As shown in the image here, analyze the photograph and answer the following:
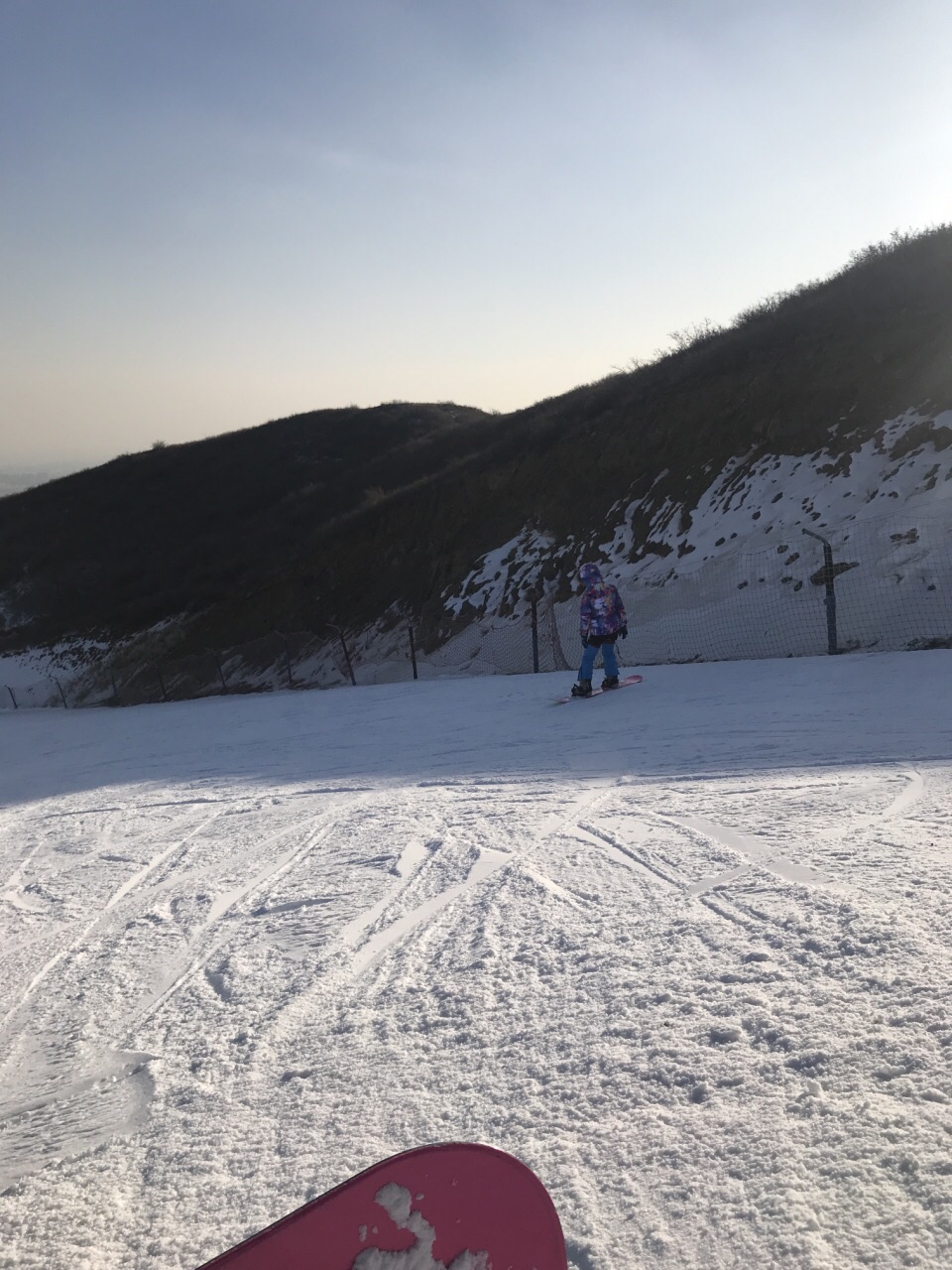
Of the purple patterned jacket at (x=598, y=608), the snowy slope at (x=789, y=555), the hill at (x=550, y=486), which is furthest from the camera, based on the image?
the hill at (x=550, y=486)

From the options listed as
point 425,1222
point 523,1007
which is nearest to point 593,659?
point 523,1007

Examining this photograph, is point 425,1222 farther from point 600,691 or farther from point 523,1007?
point 600,691

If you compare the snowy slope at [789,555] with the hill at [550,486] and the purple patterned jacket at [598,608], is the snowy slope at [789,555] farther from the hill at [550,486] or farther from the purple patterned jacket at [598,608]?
the purple patterned jacket at [598,608]

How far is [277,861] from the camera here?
19.1 feet

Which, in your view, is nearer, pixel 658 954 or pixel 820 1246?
pixel 820 1246

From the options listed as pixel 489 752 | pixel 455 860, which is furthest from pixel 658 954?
pixel 489 752

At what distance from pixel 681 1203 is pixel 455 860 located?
3217mm

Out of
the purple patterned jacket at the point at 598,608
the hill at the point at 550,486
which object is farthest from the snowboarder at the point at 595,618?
the hill at the point at 550,486

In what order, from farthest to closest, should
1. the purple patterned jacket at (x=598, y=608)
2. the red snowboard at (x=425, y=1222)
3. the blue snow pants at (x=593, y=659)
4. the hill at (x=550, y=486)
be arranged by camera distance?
the hill at (x=550, y=486) < the purple patterned jacket at (x=598, y=608) < the blue snow pants at (x=593, y=659) < the red snowboard at (x=425, y=1222)

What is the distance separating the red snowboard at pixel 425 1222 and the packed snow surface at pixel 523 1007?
63 centimetres

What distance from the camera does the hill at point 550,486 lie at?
2336 centimetres

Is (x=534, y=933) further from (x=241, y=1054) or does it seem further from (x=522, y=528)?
(x=522, y=528)

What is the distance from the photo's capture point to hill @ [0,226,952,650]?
23359 millimetres

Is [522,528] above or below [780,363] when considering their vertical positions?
A: below
